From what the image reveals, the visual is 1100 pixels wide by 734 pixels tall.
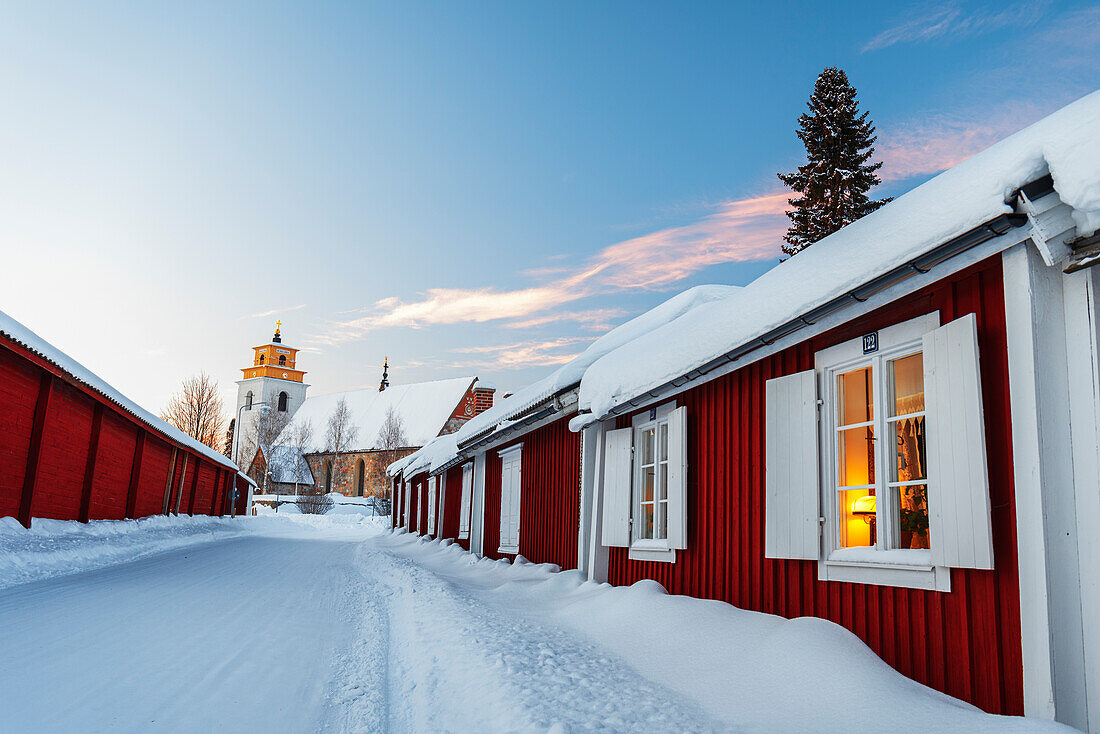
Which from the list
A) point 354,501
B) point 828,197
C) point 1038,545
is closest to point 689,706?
point 1038,545

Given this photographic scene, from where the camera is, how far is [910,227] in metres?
4.04

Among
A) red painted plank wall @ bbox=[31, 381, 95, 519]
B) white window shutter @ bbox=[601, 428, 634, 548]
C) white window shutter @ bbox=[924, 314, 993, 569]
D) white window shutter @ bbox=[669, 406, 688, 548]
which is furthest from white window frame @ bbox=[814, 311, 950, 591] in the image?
red painted plank wall @ bbox=[31, 381, 95, 519]

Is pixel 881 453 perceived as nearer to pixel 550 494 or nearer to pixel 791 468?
pixel 791 468

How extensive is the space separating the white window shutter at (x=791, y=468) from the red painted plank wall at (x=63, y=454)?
12043mm

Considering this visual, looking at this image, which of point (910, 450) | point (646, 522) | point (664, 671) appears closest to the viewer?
point (664, 671)

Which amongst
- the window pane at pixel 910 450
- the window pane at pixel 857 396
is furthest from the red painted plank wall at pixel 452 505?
the window pane at pixel 910 450

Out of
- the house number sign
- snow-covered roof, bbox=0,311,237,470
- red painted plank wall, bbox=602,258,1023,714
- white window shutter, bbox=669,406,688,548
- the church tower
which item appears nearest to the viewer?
red painted plank wall, bbox=602,258,1023,714

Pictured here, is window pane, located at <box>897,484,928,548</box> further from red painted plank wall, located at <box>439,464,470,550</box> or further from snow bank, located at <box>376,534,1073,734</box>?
red painted plank wall, located at <box>439,464,470,550</box>

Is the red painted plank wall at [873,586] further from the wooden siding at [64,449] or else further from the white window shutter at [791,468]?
the wooden siding at [64,449]

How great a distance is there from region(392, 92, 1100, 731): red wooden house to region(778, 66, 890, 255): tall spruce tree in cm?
2078

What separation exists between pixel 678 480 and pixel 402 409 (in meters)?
53.5

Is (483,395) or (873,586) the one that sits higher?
(483,395)

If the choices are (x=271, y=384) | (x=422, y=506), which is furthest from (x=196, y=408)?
(x=422, y=506)

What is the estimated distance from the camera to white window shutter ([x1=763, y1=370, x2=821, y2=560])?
497 cm
